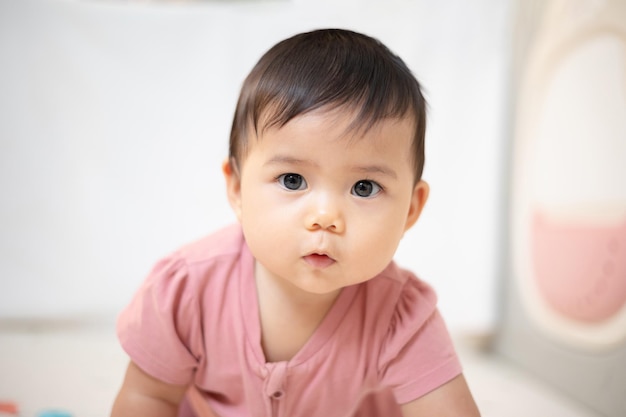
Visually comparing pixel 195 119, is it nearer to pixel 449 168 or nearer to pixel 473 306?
pixel 449 168

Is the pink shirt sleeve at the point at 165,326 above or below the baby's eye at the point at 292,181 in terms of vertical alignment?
below

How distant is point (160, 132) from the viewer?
1369 millimetres

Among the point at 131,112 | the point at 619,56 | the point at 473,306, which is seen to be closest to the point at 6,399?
the point at 131,112

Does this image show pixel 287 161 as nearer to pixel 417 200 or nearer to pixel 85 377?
pixel 417 200

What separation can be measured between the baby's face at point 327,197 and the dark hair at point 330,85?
1cm

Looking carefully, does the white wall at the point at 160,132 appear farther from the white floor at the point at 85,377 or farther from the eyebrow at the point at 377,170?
the eyebrow at the point at 377,170

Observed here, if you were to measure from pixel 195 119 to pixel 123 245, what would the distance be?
29 centimetres

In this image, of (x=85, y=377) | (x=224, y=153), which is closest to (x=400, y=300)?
(x=85, y=377)

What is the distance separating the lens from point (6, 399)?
928mm

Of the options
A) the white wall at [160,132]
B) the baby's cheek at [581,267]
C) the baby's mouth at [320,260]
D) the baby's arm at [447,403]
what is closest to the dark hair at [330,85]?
the baby's mouth at [320,260]

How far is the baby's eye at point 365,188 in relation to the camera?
2.29 ft

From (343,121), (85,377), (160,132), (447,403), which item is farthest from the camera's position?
(160,132)

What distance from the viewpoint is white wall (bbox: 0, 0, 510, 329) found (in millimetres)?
1288

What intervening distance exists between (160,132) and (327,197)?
0.78 metres
